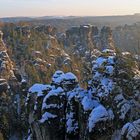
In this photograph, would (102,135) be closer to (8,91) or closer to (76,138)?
(76,138)

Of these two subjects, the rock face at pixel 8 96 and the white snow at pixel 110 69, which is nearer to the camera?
the white snow at pixel 110 69

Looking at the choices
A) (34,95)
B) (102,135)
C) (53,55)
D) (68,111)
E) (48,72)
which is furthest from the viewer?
(53,55)

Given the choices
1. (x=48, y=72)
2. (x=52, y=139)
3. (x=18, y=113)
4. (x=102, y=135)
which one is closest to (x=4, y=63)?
(x=48, y=72)

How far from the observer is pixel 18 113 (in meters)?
98.9

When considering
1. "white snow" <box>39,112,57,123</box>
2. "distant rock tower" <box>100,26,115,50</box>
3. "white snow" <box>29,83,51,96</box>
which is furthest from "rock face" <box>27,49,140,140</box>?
"distant rock tower" <box>100,26,115,50</box>

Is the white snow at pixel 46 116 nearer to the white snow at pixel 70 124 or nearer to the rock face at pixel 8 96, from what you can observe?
the white snow at pixel 70 124

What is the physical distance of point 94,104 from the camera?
134 ft

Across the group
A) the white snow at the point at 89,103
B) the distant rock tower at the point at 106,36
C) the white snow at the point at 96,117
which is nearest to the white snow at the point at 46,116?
the white snow at the point at 89,103

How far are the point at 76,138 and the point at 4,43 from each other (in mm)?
108617

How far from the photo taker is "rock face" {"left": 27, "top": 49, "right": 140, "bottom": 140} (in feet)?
122

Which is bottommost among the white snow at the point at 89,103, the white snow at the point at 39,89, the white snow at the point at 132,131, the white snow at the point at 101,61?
the white snow at the point at 39,89

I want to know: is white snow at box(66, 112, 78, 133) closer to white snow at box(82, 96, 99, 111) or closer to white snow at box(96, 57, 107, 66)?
white snow at box(82, 96, 99, 111)

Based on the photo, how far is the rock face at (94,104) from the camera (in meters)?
37.2

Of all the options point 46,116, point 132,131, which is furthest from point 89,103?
point 132,131
